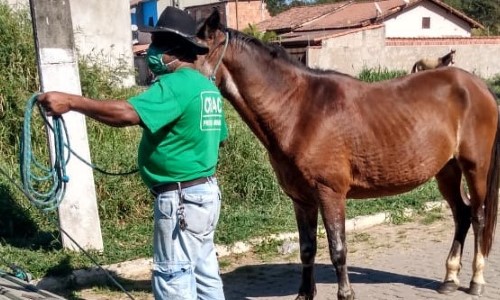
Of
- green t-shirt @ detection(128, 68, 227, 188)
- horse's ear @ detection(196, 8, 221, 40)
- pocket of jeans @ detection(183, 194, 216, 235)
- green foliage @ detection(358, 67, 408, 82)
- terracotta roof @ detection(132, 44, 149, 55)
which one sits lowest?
green foliage @ detection(358, 67, 408, 82)

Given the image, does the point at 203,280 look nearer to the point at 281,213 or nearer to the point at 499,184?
the point at 499,184

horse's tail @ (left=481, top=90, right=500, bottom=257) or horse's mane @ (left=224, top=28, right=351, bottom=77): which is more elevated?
horse's mane @ (left=224, top=28, right=351, bottom=77)

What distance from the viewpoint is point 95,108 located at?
3.15 meters

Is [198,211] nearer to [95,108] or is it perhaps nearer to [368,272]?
[95,108]

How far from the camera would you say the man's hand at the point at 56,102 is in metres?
3.11

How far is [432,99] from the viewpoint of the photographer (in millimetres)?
5277

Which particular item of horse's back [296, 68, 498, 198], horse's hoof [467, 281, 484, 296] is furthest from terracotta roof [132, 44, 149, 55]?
horse's hoof [467, 281, 484, 296]

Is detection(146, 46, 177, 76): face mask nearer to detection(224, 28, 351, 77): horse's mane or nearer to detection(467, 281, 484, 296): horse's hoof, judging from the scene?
detection(224, 28, 351, 77): horse's mane

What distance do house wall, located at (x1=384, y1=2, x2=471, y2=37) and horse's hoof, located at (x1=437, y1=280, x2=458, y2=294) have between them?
34.3m

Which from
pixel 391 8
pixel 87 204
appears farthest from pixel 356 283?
pixel 391 8

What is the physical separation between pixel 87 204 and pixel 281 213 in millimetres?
2387

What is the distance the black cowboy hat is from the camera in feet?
11.3

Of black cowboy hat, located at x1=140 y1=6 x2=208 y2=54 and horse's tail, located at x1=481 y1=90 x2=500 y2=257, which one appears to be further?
horse's tail, located at x1=481 y1=90 x2=500 y2=257

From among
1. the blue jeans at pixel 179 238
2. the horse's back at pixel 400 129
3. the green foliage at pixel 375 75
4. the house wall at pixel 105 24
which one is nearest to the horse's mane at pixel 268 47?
the horse's back at pixel 400 129
